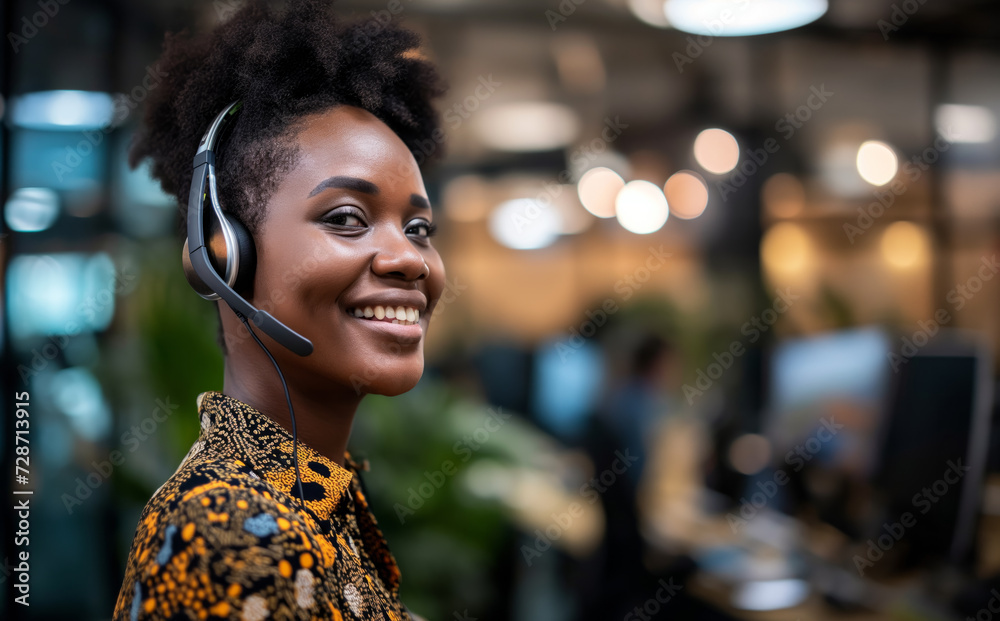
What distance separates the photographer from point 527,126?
580 cm

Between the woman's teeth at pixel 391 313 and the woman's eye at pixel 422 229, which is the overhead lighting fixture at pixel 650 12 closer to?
the woman's eye at pixel 422 229

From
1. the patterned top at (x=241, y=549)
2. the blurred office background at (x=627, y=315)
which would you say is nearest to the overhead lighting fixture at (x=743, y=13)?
the blurred office background at (x=627, y=315)

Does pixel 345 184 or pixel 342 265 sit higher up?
pixel 345 184

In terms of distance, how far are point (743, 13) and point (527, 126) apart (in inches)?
86.7

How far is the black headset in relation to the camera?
3.12 feet

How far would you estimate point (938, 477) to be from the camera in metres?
2.29

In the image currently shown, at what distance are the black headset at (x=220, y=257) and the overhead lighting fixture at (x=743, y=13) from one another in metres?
3.61

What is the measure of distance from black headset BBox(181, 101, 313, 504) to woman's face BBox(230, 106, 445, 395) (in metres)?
0.03

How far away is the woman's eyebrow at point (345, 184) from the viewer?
38.8 inches

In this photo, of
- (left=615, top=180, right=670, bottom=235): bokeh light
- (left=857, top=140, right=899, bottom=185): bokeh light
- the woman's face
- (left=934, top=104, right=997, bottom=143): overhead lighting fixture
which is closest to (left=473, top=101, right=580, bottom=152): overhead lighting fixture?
(left=615, top=180, right=670, bottom=235): bokeh light

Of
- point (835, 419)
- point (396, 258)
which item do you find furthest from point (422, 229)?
point (835, 419)

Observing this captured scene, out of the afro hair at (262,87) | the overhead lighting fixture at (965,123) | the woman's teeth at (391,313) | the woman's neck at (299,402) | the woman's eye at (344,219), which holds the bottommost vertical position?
the woman's neck at (299,402)

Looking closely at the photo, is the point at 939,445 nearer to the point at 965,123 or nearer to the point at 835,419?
the point at 835,419

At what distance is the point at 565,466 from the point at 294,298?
4.34m
